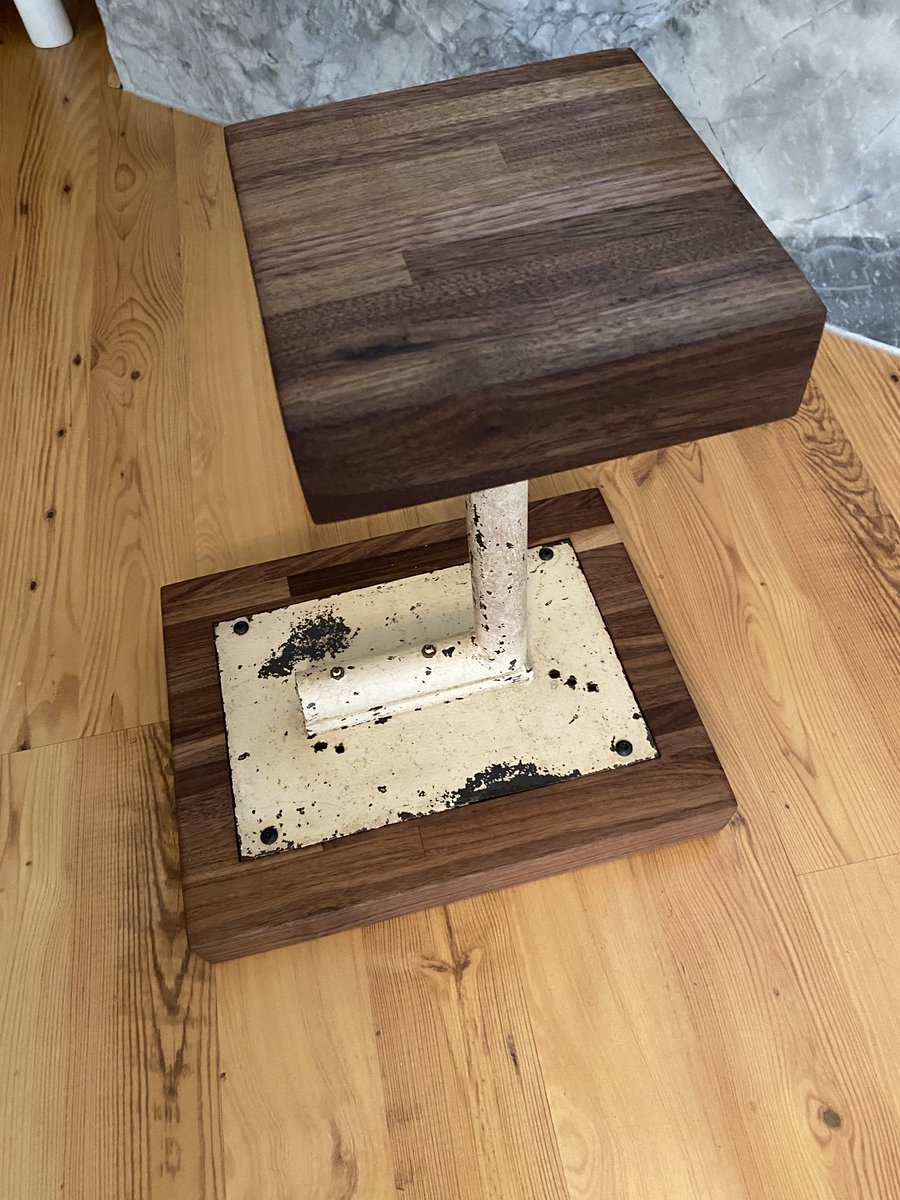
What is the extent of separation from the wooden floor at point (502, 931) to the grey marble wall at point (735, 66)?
0.55 feet

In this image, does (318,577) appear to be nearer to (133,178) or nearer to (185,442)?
(185,442)

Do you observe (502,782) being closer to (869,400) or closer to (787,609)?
(787,609)

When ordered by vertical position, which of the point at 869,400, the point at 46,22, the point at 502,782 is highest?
the point at 46,22

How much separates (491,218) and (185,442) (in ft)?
2.59

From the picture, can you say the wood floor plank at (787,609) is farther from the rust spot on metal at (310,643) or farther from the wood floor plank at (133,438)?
the wood floor plank at (133,438)

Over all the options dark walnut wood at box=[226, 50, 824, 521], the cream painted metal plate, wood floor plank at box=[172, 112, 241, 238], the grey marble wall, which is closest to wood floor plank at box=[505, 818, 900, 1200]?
the cream painted metal plate

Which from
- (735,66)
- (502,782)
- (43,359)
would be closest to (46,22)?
(43,359)

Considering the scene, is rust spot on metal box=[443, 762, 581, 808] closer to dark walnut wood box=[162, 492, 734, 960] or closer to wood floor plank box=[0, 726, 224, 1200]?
dark walnut wood box=[162, 492, 734, 960]

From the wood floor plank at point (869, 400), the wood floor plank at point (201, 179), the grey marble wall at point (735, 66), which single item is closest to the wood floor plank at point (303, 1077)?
the wood floor plank at point (869, 400)

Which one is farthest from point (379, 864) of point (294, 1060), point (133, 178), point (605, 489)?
point (133, 178)

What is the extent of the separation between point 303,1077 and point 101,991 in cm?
20

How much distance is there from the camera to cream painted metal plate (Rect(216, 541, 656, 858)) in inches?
38.6

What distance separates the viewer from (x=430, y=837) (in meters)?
0.95

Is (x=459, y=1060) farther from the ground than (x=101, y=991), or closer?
closer
